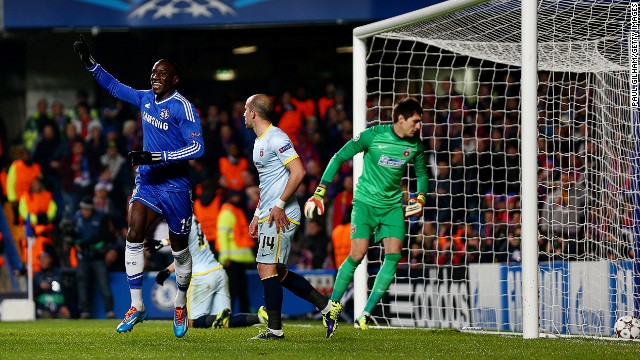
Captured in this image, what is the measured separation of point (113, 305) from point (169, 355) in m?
9.86

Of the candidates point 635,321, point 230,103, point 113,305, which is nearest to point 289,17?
point 230,103

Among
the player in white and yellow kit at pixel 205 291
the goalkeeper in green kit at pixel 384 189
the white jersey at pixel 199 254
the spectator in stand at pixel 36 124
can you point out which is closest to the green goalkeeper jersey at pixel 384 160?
the goalkeeper in green kit at pixel 384 189

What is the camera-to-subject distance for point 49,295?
1725 centimetres

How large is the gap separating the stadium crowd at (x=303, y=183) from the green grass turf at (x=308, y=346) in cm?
412

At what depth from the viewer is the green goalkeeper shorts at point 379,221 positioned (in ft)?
33.6

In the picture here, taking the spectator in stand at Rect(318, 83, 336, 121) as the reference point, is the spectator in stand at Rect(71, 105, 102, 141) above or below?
below

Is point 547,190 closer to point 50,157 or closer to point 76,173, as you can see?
point 76,173

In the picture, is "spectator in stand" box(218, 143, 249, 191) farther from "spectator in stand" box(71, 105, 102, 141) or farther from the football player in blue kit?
the football player in blue kit

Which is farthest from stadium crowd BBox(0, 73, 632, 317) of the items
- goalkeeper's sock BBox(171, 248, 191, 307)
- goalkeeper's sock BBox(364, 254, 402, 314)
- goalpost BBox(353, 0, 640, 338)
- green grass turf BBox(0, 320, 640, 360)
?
goalkeeper's sock BBox(171, 248, 191, 307)

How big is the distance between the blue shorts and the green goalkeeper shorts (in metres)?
1.88

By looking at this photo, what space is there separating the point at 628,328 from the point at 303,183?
946 cm

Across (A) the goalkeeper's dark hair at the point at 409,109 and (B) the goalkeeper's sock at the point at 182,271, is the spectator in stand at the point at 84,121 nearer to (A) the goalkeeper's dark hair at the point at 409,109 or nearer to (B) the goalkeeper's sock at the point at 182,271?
(A) the goalkeeper's dark hair at the point at 409,109

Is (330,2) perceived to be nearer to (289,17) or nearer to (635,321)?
(289,17)

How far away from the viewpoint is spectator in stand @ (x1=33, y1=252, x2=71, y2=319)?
1711cm
